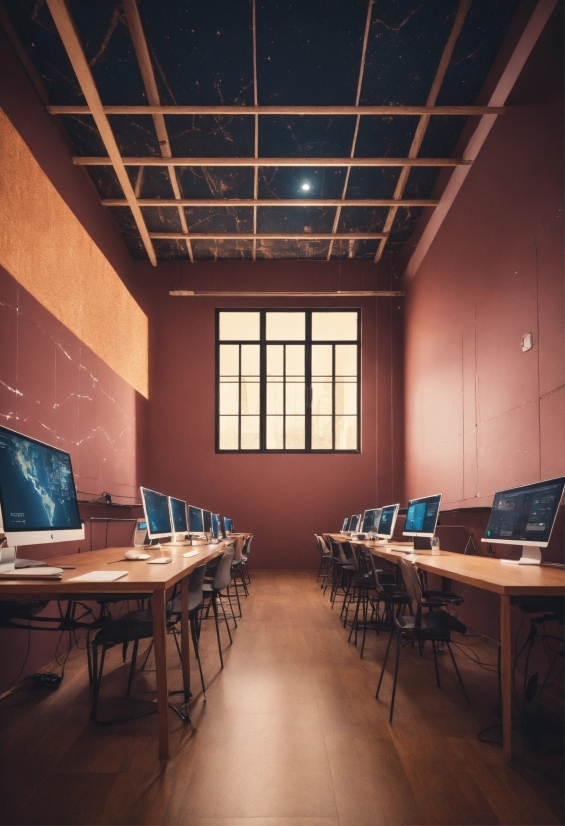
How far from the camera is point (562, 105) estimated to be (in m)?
3.94

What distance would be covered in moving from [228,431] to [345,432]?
6.52 feet

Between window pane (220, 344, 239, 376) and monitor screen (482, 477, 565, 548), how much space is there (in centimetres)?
692

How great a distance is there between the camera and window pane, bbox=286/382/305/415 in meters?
10.5

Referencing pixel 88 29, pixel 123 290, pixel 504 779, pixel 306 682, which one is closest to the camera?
pixel 504 779

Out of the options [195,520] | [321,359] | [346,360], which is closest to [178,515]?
[195,520]

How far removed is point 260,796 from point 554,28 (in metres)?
5.08

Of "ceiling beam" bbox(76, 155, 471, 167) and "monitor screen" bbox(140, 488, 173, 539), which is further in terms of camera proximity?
"ceiling beam" bbox(76, 155, 471, 167)

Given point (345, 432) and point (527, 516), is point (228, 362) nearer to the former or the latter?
point (345, 432)

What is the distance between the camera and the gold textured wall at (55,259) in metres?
4.47

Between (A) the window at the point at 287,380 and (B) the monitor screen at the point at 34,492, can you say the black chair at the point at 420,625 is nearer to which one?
(B) the monitor screen at the point at 34,492

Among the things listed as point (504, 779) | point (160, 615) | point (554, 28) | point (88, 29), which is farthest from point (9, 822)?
point (88, 29)

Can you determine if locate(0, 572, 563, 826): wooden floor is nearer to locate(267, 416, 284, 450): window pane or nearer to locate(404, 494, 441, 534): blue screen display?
locate(404, 494, 441, 534): blue screen display

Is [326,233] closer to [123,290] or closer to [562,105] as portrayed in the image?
[123,290]

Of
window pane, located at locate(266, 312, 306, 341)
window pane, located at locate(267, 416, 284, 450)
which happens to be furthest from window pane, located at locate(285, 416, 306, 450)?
window pane, located at locate(266, 312, 306, 341)
